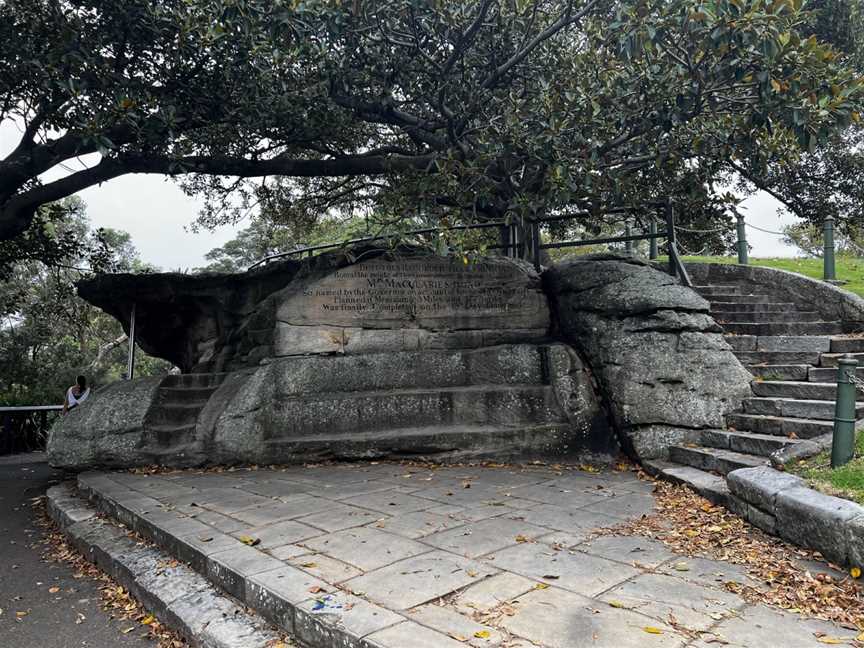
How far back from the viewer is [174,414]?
7051 mm

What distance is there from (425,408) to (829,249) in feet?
24.7

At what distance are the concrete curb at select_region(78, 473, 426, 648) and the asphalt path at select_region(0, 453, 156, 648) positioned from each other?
509mm

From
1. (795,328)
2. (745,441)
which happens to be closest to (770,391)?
(745,441)

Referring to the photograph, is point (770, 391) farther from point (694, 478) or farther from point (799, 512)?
point (799, 512)

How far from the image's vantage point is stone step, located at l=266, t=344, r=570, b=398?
7051mm

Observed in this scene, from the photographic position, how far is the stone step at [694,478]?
15.6ft

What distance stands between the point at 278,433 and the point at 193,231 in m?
8.73

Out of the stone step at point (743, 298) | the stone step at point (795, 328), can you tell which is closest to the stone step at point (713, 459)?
the stone step at point (795, 328)

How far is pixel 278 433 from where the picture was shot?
6.77 metres

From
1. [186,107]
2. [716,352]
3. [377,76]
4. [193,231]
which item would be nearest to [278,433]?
[186,107]

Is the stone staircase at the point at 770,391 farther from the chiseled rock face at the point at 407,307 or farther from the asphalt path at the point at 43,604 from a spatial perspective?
the asphalt path at the point at 43,604

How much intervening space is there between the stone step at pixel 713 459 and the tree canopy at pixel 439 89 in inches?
109

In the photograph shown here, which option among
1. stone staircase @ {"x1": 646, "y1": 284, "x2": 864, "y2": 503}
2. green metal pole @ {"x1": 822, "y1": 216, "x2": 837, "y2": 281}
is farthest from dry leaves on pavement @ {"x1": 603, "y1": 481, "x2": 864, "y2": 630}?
green metal pole @ {"x1": 822, "y1": 216, "x2": 837, "y2": 281}

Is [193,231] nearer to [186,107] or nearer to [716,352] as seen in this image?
[186,107]
